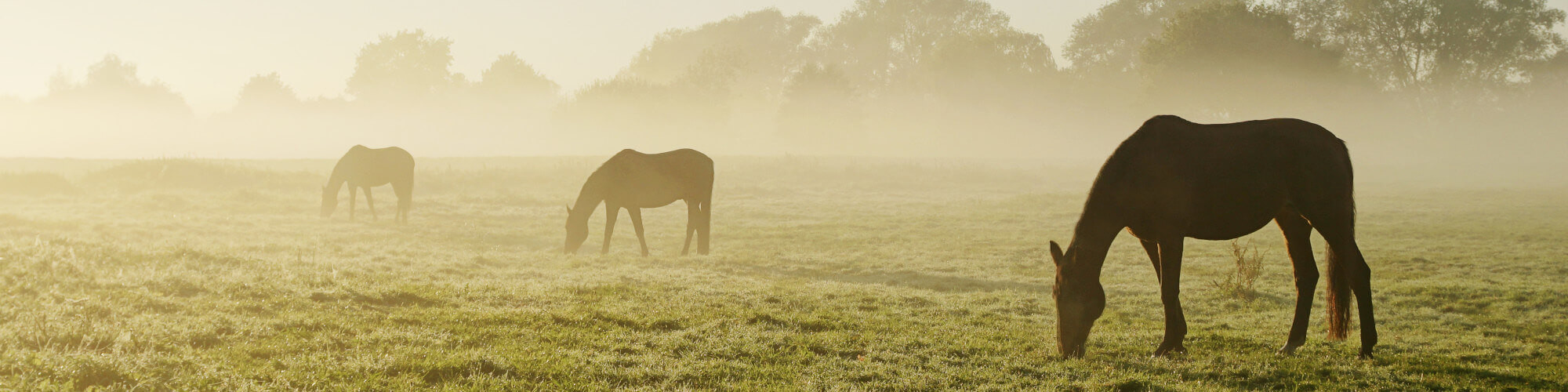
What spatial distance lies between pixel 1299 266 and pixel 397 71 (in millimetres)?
89526

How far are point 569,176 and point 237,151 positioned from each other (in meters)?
42.9

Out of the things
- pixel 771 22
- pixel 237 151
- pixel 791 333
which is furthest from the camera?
pixel 771 22

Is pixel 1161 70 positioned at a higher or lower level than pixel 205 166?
higher

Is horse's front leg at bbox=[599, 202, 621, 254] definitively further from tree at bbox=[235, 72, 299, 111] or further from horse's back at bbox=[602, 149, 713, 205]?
tree at bbox=[235, 72, 299, 111]

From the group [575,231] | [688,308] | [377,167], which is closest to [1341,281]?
[688,308]

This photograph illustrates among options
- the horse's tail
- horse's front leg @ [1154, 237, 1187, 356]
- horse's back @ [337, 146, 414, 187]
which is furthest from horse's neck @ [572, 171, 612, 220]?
the horse's tail

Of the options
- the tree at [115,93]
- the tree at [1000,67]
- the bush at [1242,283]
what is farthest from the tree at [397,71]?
the bush at [1242,283]

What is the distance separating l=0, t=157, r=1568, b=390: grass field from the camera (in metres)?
6.61

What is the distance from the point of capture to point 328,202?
2359cm

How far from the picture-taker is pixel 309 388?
5.84m

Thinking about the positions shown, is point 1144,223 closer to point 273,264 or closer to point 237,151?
point 273,264

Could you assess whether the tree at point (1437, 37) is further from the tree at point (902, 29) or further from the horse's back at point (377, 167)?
the horse's back at point (377, 167)

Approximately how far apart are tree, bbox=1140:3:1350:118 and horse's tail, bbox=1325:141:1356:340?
1786 inches

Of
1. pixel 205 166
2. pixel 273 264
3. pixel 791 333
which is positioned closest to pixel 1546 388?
pixel 791 333
